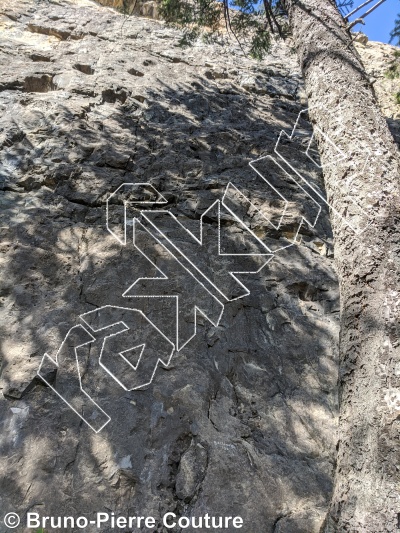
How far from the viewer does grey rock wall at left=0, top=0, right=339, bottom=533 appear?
2.63 m

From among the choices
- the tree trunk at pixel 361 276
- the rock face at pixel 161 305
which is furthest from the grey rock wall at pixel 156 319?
the tree trunk at pixel 361 276

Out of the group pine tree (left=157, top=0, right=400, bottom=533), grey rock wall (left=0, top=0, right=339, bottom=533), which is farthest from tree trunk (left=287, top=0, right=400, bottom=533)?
grey rock wall (left=0, top=0, right=339, bottom=533)

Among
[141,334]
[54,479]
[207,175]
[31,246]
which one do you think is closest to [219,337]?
[141,334]

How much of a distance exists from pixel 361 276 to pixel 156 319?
1.64 metres

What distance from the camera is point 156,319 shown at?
349cm

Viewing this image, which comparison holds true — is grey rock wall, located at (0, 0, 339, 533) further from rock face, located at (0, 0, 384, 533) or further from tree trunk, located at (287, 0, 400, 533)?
tree trunk, located at (287, 0, 400, 533)

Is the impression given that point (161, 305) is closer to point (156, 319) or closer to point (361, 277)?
point (156, 319)

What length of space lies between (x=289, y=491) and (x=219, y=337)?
111 cm

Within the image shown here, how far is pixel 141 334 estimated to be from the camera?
11.1 ft

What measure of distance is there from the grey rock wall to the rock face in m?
0.01

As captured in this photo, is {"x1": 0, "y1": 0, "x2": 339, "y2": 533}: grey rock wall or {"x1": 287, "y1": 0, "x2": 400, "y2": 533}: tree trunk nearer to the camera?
{"x1": 287, "y1": 0, "x2": 400, "y2": 533}: tree trunk

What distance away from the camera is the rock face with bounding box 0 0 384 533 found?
2646 millimetres

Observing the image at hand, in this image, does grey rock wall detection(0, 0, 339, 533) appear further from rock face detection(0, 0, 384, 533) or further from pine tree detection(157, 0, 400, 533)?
pine tree detection(157, 0, 400, 533)

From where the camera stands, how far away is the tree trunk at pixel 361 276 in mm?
1769
